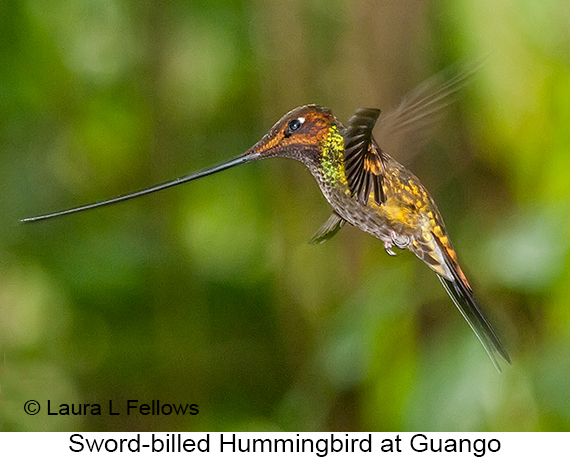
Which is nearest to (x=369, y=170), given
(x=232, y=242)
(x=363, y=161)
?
(x=363, y=161)

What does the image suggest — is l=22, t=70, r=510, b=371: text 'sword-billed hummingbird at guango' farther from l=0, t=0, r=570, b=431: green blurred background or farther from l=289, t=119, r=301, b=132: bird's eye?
l=0, t=0, r=570, b=431: green blurred background

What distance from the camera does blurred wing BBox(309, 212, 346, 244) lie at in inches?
26.8

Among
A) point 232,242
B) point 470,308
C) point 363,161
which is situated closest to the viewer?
point 363,161

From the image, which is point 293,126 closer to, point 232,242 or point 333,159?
point 333,159

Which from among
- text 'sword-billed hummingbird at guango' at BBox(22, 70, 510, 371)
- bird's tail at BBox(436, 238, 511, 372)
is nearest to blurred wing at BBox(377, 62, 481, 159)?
text 'sword-billed hummingbird at guango' at BBox(22, 70, 510, 371)

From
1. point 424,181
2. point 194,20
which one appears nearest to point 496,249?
point 424,181

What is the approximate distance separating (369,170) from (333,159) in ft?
0.10

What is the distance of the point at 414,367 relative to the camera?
76cm

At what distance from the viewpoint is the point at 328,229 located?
2.33 ft

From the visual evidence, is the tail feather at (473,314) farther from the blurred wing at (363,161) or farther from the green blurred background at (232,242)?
the blurred wing at (363,161)

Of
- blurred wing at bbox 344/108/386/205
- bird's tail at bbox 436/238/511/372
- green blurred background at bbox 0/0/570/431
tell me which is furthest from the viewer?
green blurred background at bbox 0/0/570/431

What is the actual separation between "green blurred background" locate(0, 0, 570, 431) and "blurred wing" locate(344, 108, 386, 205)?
0.20m

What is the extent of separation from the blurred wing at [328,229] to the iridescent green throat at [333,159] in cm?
10
